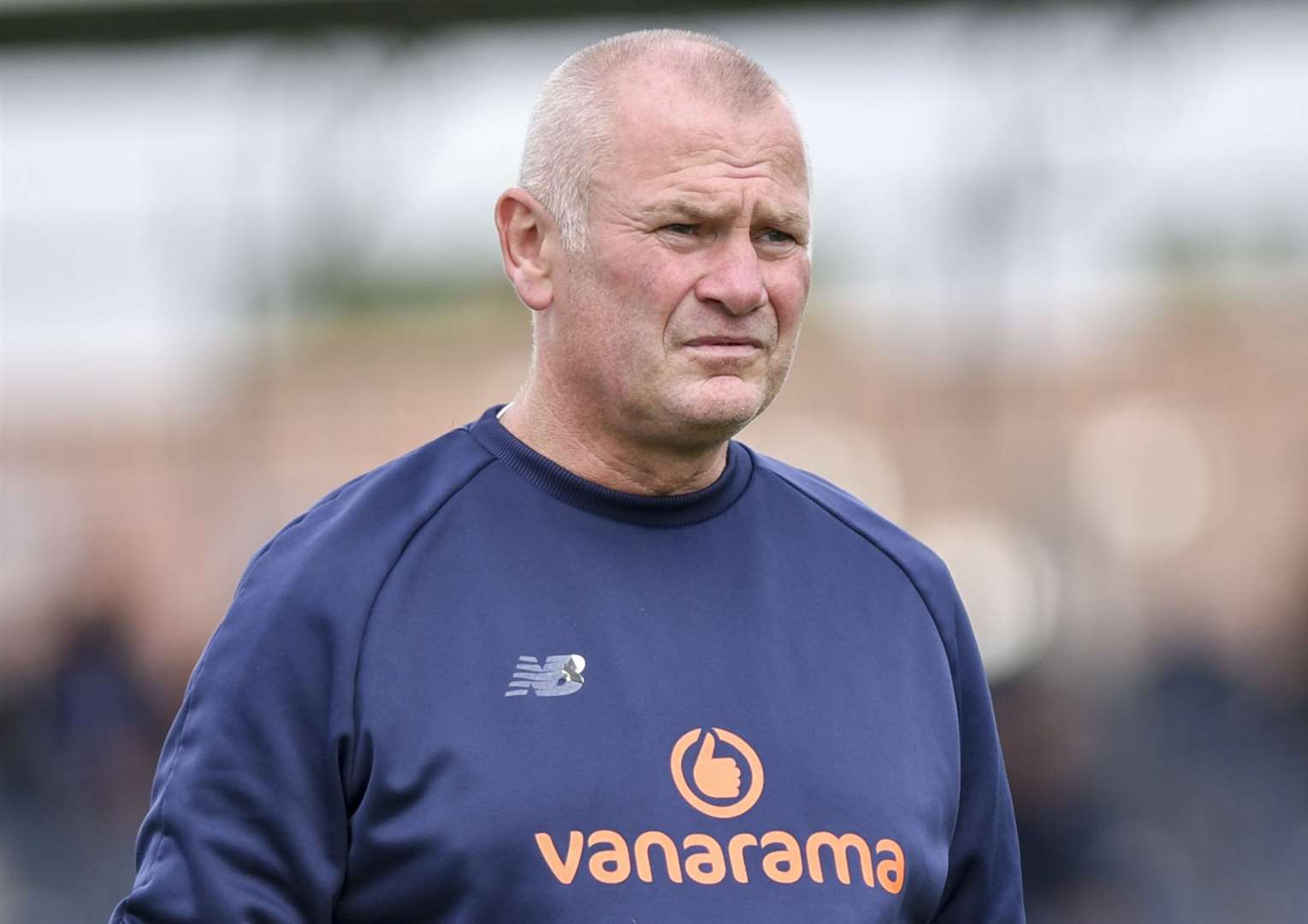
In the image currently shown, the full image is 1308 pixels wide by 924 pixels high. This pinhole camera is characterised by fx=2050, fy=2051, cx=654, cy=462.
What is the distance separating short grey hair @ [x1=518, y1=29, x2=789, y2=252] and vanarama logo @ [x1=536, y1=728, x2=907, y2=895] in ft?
2.25

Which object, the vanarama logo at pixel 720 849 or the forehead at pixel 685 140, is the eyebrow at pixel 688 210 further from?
the vanarama logo at pixel 720 849

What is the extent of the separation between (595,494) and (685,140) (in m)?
0.47

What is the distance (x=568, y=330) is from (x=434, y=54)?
1052 centimetres

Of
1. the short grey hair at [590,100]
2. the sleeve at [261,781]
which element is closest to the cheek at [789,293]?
the short grey hair at [590,100]

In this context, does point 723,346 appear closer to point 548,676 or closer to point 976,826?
point 548,676

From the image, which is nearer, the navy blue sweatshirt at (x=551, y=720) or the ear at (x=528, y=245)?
the navy blue sweatshirt at (x=551, y=720)

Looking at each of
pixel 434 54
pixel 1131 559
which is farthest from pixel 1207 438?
pixel 434 54

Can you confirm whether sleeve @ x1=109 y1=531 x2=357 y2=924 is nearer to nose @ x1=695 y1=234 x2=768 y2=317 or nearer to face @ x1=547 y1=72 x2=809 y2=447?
face @ x1=547 y1=72 x2=809 y2=447

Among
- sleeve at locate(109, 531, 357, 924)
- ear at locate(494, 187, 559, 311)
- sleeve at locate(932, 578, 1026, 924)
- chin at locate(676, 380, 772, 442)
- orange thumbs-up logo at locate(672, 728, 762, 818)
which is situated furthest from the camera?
sleeve at locate(932, 578, 1026, 924)

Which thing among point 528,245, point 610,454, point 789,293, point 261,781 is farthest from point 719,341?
point 261,781

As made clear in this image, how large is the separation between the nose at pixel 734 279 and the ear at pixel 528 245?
237 millimetres

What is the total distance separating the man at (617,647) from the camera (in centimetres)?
242

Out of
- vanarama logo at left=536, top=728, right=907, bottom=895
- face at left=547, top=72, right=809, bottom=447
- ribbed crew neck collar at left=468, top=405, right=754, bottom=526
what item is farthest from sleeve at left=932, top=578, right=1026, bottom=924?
face at left=547, top=72, right=809, bottom=447

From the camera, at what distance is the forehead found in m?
2.61
